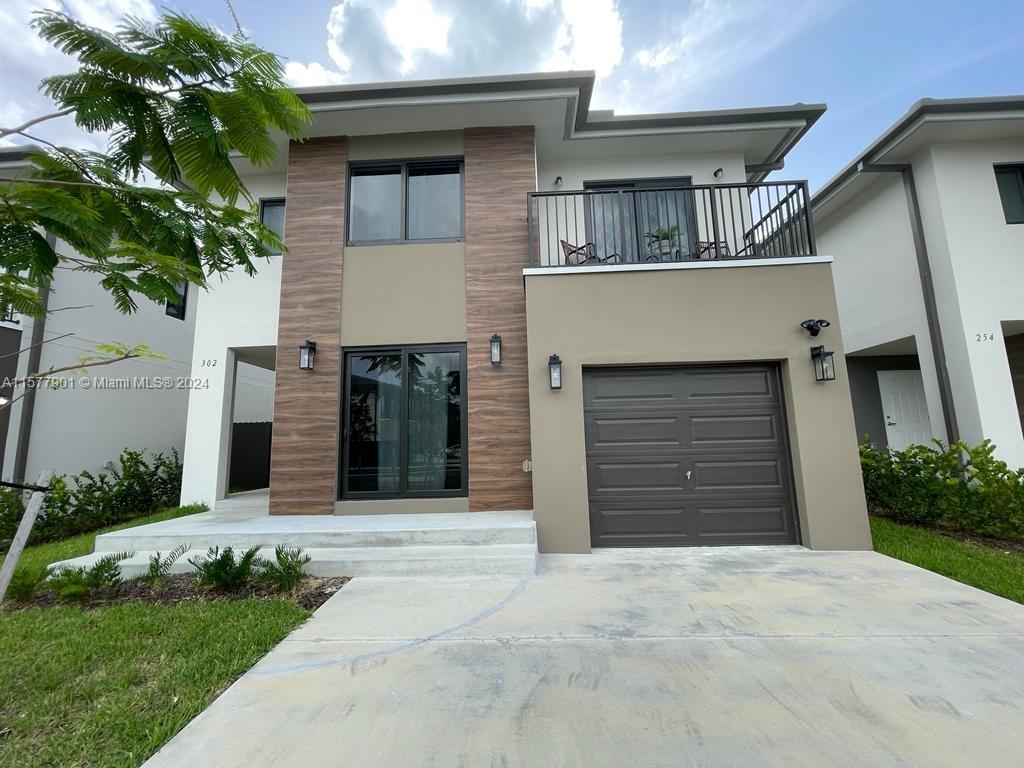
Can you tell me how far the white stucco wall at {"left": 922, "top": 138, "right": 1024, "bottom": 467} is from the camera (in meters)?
6.32

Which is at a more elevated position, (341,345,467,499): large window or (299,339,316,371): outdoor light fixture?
(299,339,316,371): outdoor light fixture

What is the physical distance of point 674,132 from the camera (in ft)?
22.1

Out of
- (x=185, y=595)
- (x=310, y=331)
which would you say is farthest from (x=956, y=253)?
(x=185, y=595)

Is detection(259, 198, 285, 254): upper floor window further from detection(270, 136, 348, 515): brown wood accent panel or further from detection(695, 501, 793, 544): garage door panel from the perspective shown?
detection(695, 501, 793, 544): garage door panel

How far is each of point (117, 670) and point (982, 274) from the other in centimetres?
1072

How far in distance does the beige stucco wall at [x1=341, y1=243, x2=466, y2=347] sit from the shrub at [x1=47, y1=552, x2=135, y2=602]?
3.45 m

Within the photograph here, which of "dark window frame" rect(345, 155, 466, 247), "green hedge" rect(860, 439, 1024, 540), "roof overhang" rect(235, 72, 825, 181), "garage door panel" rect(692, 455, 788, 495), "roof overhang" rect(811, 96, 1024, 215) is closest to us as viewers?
"green hedge" rect(860, 439, 1024, 540)

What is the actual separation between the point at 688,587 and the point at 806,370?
3008 mm

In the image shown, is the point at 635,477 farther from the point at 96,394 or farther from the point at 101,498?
the point at 96,394

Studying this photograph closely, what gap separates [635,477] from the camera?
5.29 metres

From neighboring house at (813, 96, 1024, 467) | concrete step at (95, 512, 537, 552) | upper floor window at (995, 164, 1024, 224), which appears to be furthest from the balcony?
upper floor window at (995, 164, 1024, 224)

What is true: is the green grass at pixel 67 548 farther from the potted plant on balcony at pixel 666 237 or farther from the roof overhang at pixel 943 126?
the roof overhang at pixel 943 126

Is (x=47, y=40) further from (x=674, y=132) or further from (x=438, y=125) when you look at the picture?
(x=674, y=132)

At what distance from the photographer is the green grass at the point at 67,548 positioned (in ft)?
16.5
